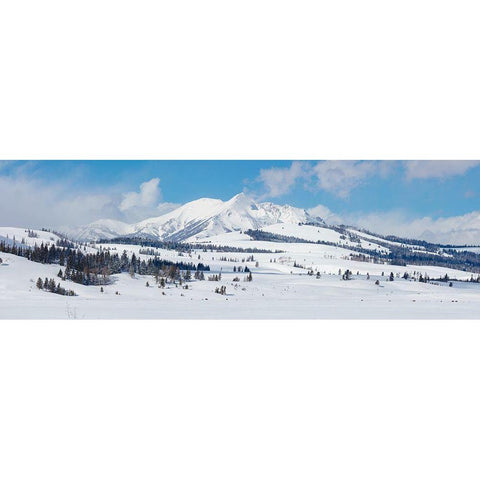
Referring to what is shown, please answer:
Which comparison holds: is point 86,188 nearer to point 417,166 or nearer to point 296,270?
point 296,270

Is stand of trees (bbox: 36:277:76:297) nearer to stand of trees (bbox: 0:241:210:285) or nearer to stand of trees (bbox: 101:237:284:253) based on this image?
stand of trees (bbox: 0:241:210:285)

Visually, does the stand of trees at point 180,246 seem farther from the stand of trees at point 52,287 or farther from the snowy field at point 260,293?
the stand of trees at point 52,287

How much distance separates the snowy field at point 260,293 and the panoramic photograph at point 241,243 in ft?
0.08

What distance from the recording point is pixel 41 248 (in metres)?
8.75

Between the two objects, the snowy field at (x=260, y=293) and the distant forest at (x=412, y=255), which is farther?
the distant forest at (x=412, y=255)

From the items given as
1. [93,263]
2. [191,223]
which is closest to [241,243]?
[191,223]

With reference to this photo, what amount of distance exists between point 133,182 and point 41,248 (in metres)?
2.11

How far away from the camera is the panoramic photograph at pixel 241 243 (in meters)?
8.52

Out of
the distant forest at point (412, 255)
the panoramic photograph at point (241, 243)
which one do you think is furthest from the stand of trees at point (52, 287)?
the distant forest at point (412, 255)

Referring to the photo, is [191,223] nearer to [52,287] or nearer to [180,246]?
[180,246]

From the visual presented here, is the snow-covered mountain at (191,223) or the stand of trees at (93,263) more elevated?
the snow-covered mountain at (191,223)

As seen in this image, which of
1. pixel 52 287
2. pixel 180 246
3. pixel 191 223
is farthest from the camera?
pixel 180 246

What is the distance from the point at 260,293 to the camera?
29.2 feet

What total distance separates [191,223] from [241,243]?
Answer: 1128 mm
